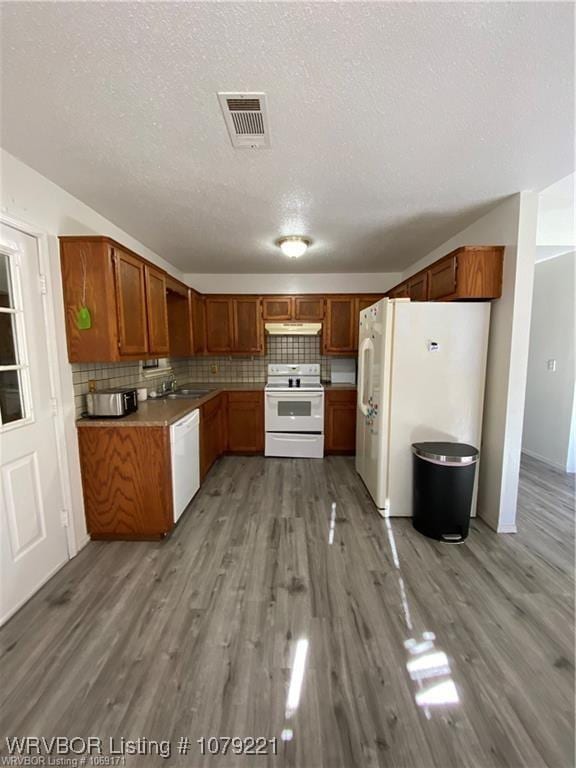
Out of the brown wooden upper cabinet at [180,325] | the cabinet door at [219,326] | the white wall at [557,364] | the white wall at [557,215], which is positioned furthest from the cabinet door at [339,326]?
the white wall at [557,364]

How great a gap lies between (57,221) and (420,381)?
112 inches

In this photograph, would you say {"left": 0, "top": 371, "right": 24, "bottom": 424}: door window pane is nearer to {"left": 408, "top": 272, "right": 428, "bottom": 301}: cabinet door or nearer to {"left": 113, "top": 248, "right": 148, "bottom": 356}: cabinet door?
{"left": 113, "top": 248, "right": 148, "bottom": 356}: cabinet door

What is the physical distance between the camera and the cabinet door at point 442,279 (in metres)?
2.35

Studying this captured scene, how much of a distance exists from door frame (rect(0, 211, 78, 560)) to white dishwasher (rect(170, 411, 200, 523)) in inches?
26.8

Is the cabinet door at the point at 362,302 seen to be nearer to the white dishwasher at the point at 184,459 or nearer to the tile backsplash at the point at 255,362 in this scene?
the tile backsplash at the point at 255,362

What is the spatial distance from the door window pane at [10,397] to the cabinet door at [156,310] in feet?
3.15

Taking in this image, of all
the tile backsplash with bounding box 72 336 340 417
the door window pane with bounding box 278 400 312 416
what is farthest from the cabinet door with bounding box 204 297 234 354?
the door window pane with bounding box 278 400 312 416

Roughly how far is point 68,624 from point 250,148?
269 cm

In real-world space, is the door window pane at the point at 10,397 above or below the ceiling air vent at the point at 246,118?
below

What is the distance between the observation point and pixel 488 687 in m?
1.29

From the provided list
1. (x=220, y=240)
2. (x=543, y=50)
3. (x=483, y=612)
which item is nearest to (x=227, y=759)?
(x=483, y=612)

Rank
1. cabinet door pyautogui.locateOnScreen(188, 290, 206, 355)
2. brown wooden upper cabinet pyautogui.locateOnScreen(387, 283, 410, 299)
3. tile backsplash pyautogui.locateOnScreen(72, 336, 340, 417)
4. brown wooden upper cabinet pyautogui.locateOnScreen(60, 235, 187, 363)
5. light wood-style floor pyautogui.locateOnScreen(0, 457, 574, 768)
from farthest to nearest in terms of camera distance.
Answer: tile backsplash pyautogui.locateOnScreen(72, 336, 340, 417) < cabinet door pyautogui.locateOnScreen(188, 290, 206, 355) < brown wooden upper cabinet pyautogui.locateOnScreen(387, 283, 410, 299) < brown wooden upper cabinet pyautogui.locateOnScreen(60, 235, 187, 363) < light wood-style floor pyautogui.locateOnScreen(0, 457, 574, 768)

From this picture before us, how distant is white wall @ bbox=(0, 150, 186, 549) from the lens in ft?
5.49

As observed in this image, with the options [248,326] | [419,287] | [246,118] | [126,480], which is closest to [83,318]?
[126,480]
